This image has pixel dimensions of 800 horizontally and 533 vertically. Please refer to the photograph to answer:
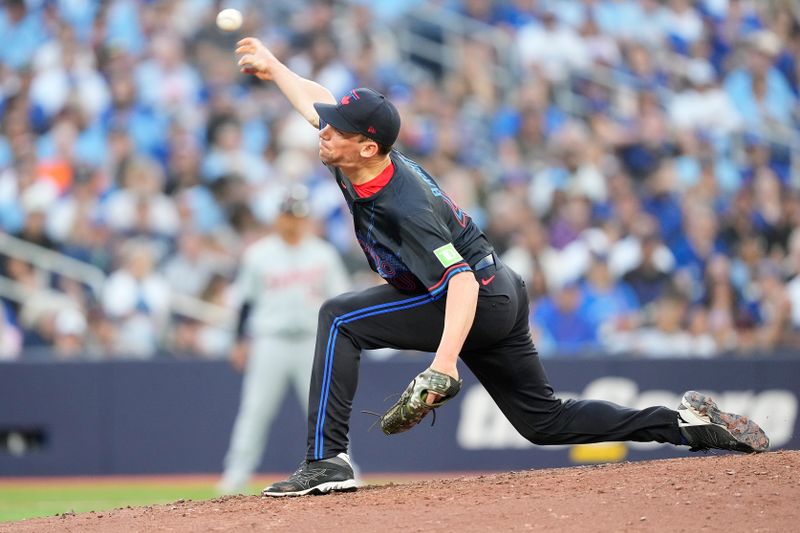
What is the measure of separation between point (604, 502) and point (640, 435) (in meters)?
0.88

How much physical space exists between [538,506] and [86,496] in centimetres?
610

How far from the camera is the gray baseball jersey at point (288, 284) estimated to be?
377 inches

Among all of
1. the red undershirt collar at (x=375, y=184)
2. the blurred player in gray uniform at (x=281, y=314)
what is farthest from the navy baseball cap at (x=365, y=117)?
the blurred player in gray uniform at (x=281, y=314)

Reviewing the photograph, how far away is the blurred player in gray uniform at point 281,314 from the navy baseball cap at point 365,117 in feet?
12.9

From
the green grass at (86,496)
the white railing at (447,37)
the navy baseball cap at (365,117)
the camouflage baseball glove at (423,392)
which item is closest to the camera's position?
→ the camouflage baseball glove at (423,392)

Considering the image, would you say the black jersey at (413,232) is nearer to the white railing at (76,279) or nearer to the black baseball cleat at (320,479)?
the black baseball cleat at (320,479)

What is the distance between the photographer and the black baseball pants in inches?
220

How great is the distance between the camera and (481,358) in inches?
229

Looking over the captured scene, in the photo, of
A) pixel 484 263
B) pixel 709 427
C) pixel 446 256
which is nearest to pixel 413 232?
pixel 446 256

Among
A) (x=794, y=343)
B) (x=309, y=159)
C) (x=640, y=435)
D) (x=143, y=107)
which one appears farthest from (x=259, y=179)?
(x=640, y=435)

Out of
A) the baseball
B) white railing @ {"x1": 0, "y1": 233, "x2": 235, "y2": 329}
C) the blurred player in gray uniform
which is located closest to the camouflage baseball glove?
the baseball

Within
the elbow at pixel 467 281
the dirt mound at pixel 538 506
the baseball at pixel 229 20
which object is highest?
the baseball at pixel 229 20

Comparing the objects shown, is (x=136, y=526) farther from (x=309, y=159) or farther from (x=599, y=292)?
(x=309, y=159)

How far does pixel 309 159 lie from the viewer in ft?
44.1
